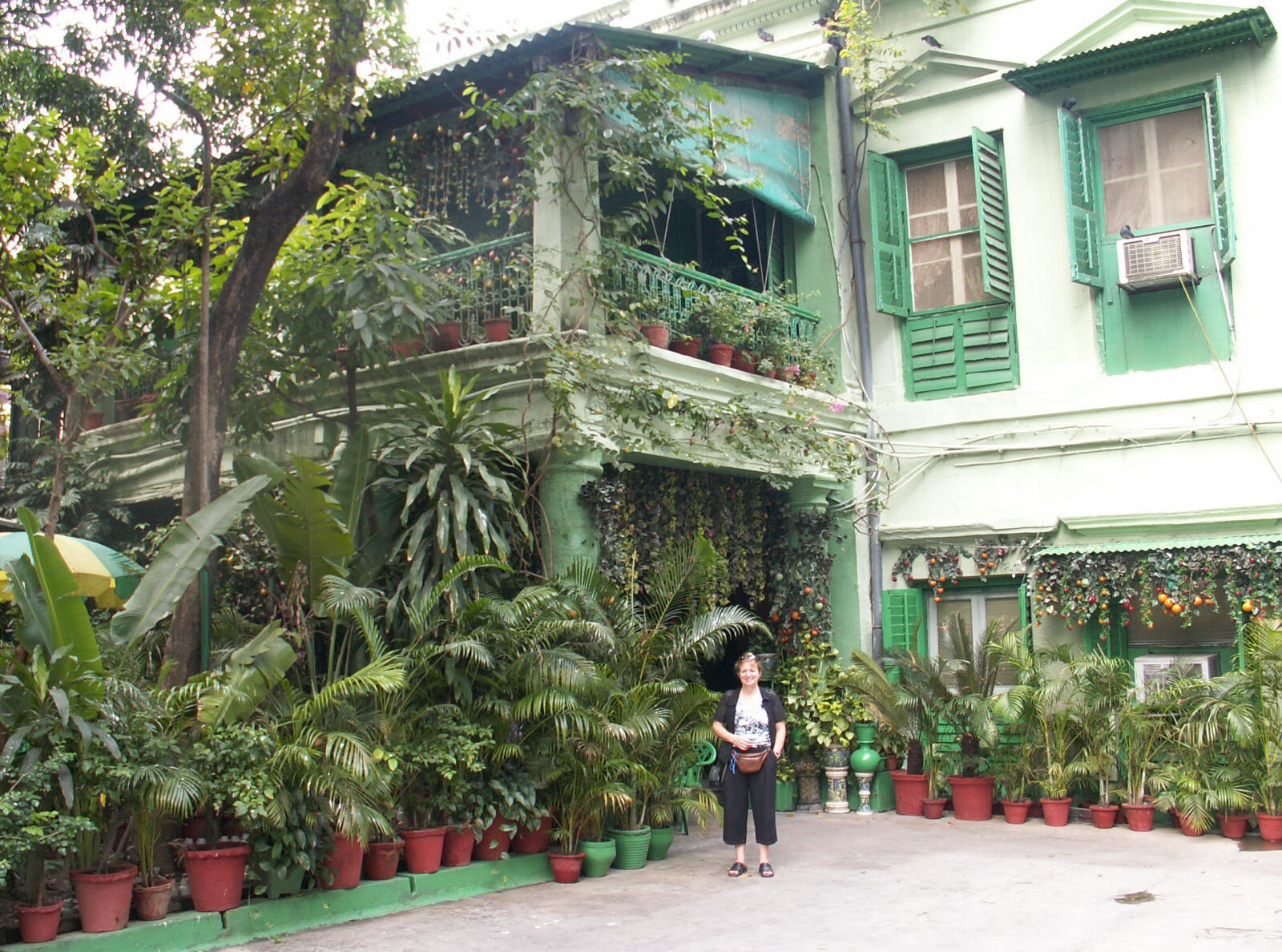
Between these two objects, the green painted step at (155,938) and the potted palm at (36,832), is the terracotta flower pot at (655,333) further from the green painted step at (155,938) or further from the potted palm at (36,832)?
the potted palm at (36,832)

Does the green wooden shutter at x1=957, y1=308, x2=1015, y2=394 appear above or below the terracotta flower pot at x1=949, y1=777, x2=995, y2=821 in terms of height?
above

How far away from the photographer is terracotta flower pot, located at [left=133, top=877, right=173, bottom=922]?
6.19 m

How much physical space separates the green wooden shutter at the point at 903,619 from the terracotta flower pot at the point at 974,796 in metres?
Result: 1.49

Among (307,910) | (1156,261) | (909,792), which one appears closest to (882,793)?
(909,792)

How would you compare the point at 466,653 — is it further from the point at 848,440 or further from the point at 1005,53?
the point at 1005,53

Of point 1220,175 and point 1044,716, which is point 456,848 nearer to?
point 1044,716

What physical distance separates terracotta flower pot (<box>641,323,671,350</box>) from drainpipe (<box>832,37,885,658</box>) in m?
2.92

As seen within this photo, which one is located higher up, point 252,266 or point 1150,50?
point 1150,50

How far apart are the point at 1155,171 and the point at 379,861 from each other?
8694 millimetres

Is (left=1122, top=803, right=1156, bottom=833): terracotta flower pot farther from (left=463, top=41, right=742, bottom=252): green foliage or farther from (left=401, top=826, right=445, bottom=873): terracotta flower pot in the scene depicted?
(left=463, top=41, right=742, bottom=252): green foliage

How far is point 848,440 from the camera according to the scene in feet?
37.0

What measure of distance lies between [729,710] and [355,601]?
2586 millimetres

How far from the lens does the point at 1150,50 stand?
10703 millimetres

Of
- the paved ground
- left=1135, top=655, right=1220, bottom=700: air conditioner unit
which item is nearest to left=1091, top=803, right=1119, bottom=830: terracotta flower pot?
the paved ground
